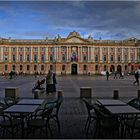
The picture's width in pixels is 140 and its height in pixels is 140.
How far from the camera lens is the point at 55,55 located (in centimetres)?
10212

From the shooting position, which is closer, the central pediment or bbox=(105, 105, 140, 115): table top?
bbox=(105, 105, 140, 115): table top

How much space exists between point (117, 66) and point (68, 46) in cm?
2069

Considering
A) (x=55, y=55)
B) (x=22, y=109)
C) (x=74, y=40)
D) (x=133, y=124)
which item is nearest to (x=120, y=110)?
(x=133, y=124)

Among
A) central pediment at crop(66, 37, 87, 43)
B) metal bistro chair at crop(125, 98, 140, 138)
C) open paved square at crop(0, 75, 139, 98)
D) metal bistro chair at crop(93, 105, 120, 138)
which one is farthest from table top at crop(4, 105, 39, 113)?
central pediment at crop(66, 37, 87, 43)

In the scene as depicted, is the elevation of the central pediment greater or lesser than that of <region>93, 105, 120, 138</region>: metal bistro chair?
greater

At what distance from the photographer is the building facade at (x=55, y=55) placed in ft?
331

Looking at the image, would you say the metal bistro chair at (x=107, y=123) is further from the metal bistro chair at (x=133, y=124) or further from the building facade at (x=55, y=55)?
the building facade at (x=55, y=55)

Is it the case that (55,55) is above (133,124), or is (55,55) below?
above

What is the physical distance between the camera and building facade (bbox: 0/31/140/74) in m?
101

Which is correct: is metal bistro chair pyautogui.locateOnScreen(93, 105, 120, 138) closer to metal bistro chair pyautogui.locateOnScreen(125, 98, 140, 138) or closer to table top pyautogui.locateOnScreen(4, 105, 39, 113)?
metal bistro chair pyautogui.locateOnScreen(125, 98, 140, 138)

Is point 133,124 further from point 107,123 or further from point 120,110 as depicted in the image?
point 107,123

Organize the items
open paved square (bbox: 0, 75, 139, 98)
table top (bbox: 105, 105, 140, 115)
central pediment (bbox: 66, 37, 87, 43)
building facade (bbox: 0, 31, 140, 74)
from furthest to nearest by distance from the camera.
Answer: central pediment (bbox: 66, 37, 87, 43) → building facade (bbox: 0, 31, 140, 74) → open paved square (bbox: 0, 75, 139, 98) → table top (bbox: 105, 105, 140, 115)

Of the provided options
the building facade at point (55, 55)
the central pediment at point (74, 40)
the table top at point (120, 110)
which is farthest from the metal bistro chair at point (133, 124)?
the central pediment at point (74, 40)

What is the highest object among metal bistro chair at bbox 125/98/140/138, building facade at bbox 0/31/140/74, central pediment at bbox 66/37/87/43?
central pediment at bbox 66/37/87/43
